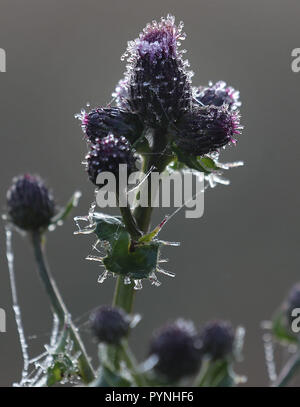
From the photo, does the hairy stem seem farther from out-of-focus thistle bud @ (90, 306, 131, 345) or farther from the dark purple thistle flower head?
out-of-focus thistle bud @ (90, 306, 131, 345)

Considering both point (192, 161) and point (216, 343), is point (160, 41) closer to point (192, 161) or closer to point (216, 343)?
point (192, 161)

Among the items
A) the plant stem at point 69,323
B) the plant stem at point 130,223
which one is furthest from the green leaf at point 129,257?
the plant stem at point 69,323

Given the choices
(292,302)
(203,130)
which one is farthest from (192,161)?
(292,302)

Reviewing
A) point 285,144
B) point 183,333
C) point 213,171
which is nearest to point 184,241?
point 285,144

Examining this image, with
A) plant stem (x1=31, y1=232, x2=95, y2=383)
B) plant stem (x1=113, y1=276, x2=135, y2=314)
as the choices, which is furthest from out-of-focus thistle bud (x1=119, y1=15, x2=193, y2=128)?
plant stem (x1=31, y1=232, x2=95, y2=383)
